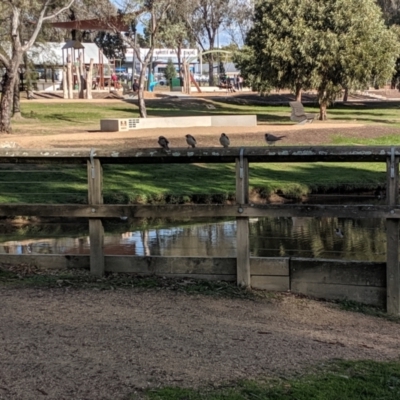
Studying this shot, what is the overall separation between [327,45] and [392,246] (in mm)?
28376

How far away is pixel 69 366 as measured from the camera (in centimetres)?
442

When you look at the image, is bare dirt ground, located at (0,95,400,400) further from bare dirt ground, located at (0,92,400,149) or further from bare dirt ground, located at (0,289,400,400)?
bare dirt ground, located at (0,92,400,149)

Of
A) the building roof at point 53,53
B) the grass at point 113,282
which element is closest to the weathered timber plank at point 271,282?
the grass at point 113,282

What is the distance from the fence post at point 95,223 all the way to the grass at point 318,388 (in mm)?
3003

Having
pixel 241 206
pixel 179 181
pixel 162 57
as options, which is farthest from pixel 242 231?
pixel 162 57

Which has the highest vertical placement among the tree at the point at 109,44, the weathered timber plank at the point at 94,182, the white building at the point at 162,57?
the tree at the point at 109,44

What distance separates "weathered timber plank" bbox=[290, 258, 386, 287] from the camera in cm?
674

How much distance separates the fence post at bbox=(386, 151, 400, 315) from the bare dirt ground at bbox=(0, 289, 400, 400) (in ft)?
1.33

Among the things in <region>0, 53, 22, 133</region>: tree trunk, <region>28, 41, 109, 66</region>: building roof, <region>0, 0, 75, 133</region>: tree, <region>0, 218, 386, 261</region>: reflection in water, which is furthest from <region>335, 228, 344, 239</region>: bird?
<region>28, 41, 109, 66</region>: building roof

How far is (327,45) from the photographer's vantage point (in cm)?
3359

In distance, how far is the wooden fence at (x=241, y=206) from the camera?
21.6ft

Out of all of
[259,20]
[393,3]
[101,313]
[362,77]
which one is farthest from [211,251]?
[393,3]

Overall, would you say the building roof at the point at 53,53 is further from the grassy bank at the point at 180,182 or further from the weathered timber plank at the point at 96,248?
the weathered timber plank at the point at 96,248

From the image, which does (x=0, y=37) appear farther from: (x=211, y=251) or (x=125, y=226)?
(x=211, y=251)
